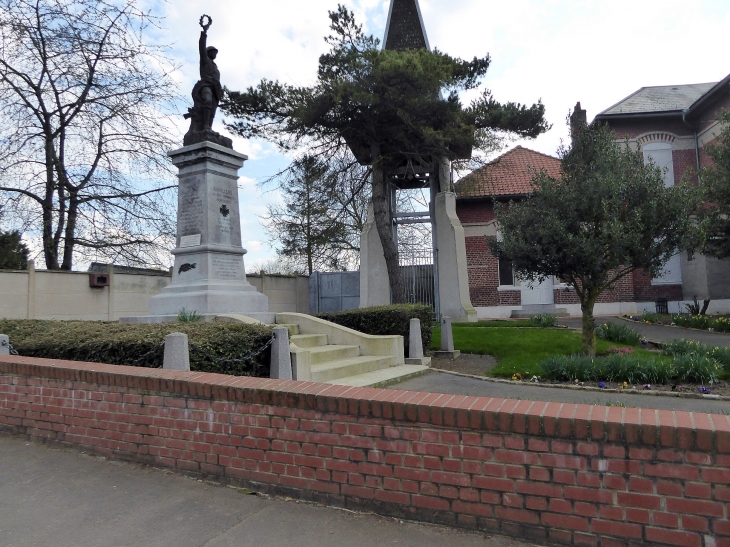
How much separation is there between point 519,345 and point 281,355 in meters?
6.91

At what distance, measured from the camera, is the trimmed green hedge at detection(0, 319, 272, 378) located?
6348 millimetres

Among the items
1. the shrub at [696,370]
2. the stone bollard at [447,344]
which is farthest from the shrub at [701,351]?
the stone bollard at [447,344]

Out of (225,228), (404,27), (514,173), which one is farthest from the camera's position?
(514,173)

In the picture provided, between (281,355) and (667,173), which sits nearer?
(281,355)

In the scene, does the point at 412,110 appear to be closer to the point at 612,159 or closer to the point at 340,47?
the point at 340,47

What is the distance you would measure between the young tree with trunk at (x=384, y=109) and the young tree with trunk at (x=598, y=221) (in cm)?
500

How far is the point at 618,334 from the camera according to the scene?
1272 cm

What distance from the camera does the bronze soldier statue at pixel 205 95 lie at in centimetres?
1175

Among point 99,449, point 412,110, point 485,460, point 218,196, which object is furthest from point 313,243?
point 485,460

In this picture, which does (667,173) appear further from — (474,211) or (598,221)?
(598,221)

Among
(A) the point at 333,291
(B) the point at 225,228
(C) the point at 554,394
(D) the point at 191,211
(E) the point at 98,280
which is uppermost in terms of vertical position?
(D) the point at 191,211

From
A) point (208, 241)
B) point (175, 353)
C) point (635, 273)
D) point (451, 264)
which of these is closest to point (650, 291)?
point (635, 273)

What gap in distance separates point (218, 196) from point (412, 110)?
656cm

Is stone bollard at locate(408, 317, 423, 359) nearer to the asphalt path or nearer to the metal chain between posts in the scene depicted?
the asphalt path
